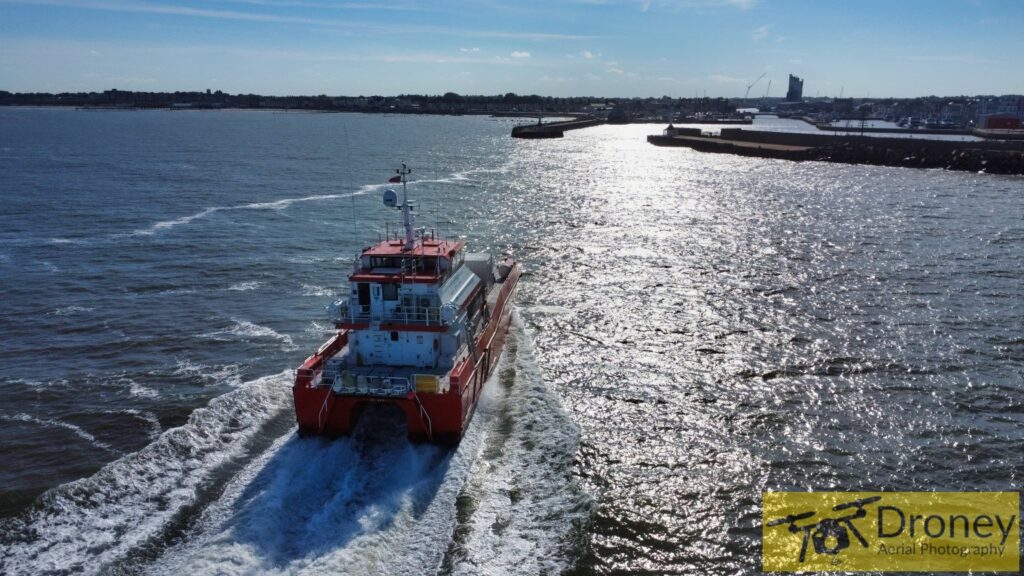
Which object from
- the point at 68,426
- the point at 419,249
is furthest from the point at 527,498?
the point at 68,426

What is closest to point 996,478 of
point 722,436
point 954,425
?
point 954,425

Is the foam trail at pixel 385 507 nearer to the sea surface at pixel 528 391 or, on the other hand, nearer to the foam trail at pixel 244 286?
the sea surface at pixel 528 391

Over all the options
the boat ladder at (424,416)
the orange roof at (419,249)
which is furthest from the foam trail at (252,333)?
the boat ladder at (424,416)

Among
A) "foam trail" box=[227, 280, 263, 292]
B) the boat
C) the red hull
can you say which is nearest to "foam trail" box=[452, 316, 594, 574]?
the red hull

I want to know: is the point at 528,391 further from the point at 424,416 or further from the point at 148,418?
the point at 148,418

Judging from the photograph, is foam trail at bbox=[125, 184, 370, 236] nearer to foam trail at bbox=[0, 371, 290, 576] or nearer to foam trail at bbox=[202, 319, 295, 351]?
foam trail at bbox=[202, 319, 295, 351]

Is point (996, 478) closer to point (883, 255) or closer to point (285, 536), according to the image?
point (285, 536)
